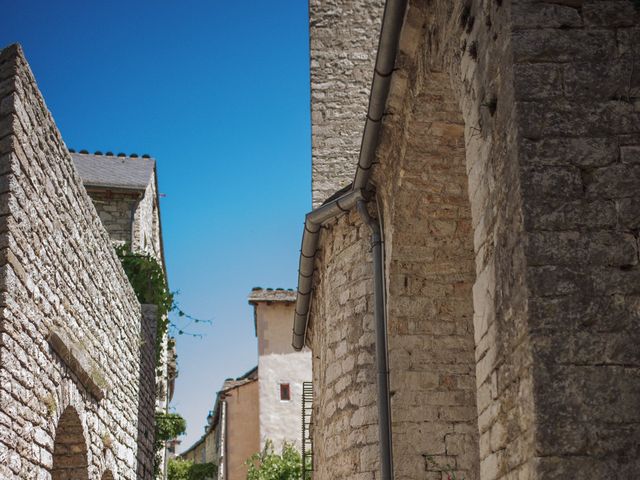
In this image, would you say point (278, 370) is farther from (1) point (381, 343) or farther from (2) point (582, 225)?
(2) point (582, 225)

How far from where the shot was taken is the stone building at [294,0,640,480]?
3428mm

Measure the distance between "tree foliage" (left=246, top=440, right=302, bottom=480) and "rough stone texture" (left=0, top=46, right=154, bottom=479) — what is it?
10337mm

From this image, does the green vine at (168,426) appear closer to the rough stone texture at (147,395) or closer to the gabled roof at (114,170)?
the rough stone texture at (147,395)

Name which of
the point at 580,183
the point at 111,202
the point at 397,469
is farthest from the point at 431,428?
the point at 111,202

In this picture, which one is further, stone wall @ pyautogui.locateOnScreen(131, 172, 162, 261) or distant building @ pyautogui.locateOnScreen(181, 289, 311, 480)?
distant building @ pyautogui.locateOnScreen(181, 289, 311, 480)

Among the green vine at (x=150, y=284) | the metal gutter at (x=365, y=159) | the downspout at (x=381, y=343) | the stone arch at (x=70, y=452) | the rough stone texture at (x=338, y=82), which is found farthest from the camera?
the green vine at (x=150, y=284)

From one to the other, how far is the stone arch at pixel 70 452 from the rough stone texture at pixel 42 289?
0.10 feet

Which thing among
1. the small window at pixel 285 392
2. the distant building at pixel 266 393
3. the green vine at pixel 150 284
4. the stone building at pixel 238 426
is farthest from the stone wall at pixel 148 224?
the small window at pixel 285 392

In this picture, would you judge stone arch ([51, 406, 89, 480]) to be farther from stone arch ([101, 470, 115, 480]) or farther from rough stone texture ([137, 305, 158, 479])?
rough stone texture ([137, 305, 158, 479])

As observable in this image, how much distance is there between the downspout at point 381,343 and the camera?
21.8ft

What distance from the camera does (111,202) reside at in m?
16.0

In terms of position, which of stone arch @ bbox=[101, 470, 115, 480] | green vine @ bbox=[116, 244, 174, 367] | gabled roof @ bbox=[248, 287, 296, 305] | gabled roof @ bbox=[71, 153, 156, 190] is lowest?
stone arch @ bbox=[101, 470, 115, 480]

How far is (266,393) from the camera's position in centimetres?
2064

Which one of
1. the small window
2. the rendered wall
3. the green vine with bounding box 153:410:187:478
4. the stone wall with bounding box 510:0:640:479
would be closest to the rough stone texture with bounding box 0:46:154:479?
the stone wall with bounding box 510:0:640:479
